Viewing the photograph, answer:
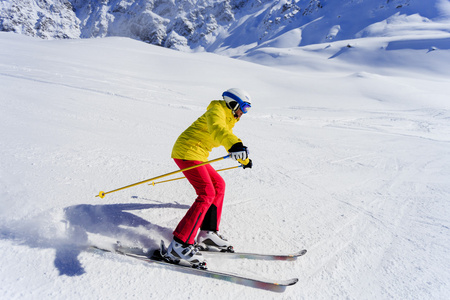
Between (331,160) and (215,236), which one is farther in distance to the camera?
(331,160)

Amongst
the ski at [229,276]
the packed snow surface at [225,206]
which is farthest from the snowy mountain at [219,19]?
the ski at [229,276]

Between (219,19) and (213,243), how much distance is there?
175743 mm

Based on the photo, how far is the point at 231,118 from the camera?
9.63 feet

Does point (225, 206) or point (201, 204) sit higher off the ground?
point (201, 204)

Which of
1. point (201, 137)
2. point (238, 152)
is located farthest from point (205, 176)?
point (238, 152)

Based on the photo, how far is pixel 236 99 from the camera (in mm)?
2844

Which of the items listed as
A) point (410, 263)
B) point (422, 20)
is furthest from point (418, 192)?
point (422, 20)

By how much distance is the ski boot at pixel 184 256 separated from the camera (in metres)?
2.58

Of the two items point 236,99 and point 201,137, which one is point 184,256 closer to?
point 201,137

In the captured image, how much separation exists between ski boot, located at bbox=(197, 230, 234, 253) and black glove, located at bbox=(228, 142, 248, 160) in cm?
100

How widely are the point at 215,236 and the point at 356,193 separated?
292 cm

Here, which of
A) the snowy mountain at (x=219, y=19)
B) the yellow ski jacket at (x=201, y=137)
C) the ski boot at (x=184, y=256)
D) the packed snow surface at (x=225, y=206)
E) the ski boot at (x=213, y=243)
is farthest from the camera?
the snowy mountain at (x=219, y=19)

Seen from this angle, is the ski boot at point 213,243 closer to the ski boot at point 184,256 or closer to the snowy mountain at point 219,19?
the ski boot at point 184,256

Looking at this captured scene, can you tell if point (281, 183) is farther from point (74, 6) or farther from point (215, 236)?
point (74, 6)
